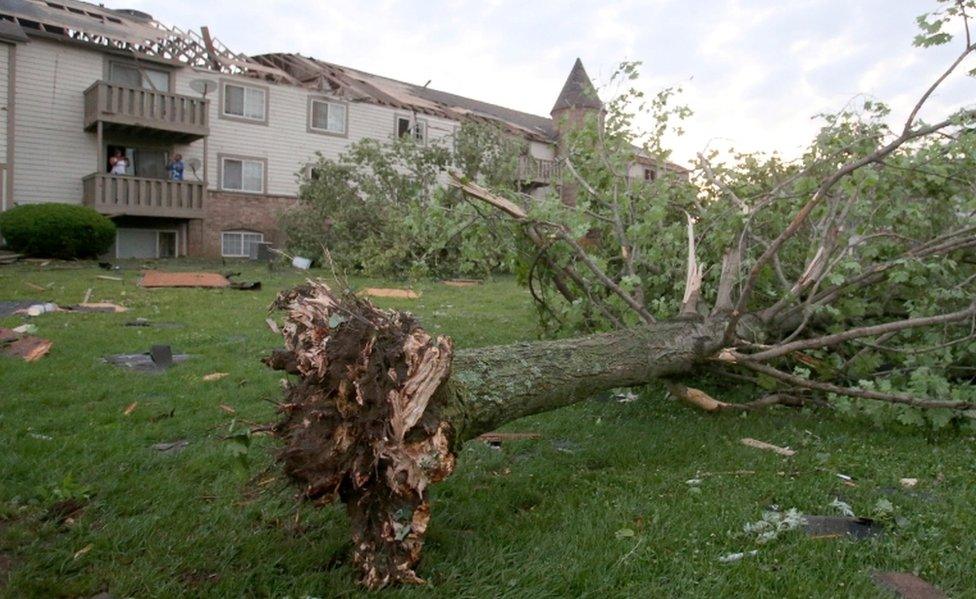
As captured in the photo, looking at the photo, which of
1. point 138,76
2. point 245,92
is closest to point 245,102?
point 245,92

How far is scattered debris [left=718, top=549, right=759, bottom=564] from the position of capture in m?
2.79

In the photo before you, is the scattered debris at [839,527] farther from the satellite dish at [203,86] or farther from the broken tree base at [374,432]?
the satellite dish at [203,86]

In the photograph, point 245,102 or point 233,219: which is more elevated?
point 245,102

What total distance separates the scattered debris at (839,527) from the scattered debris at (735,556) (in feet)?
1.01

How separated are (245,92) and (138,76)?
293 centimetres

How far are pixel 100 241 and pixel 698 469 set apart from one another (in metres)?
16.4

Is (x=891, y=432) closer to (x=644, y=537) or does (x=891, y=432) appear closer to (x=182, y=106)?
(x=644, y=537)

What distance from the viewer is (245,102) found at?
21844 millimetres

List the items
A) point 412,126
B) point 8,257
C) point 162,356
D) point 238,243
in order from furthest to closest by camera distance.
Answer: point 412,126
point 238,243
point 8,257
point 162,356

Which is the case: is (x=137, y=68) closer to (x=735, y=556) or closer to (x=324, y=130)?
(x=324, y=130)

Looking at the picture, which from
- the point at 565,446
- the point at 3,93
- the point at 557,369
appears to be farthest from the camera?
the point at 3,93

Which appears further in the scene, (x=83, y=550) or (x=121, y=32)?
(x=121, y=32)

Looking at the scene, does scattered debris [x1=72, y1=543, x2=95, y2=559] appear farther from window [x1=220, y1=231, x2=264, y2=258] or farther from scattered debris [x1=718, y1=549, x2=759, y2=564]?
window [x1=220, y1=231, x2=264, y2=258]

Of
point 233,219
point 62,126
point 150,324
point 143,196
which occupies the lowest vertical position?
point 150,324
